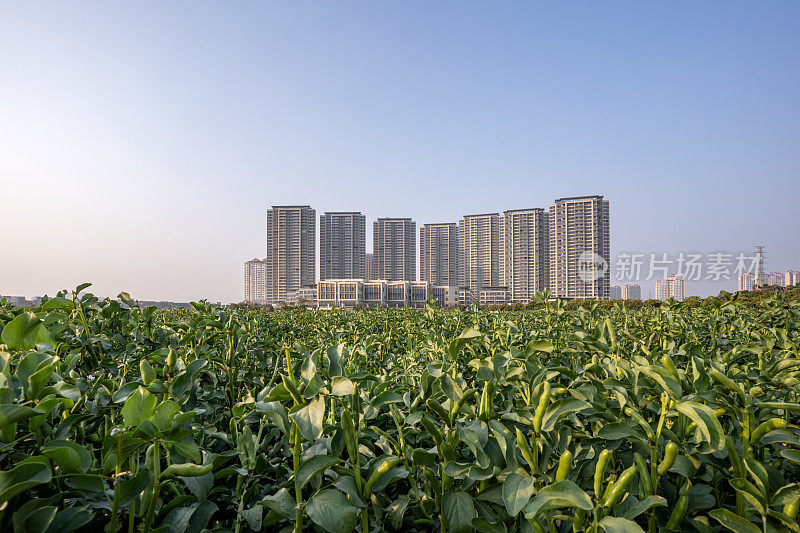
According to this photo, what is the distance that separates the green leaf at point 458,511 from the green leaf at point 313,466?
8.4 inches

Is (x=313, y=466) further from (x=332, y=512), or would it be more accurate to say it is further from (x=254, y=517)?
(x=254, y=517)

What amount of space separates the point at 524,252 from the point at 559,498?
381ft

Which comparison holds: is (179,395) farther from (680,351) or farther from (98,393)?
(680,351)

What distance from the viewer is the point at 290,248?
11769cm

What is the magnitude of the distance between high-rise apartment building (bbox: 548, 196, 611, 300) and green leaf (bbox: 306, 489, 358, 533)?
344 feet

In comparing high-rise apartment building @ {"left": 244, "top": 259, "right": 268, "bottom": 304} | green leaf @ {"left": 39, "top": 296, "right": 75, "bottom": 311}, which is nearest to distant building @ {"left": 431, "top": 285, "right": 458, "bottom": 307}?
high-rise apartment building @ {"left": 244, "top": 259, "right": 268, "bottom": 304}

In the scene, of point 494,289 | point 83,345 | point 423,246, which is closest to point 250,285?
point 423,246

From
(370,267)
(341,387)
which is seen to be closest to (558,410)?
(341,387)

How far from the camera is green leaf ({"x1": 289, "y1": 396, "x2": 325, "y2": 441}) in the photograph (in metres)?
0.61

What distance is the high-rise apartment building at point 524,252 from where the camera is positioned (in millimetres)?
108750

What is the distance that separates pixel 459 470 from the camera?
0.67 metres

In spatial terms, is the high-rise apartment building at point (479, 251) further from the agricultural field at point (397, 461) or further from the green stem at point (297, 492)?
the green stem at point (297, 492)

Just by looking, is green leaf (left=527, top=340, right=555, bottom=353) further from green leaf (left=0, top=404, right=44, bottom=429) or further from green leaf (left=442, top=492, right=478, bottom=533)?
green leaf (left=0, top=404, right=44, bottom=429)

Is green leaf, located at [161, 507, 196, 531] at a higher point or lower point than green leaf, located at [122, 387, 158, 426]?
lower
